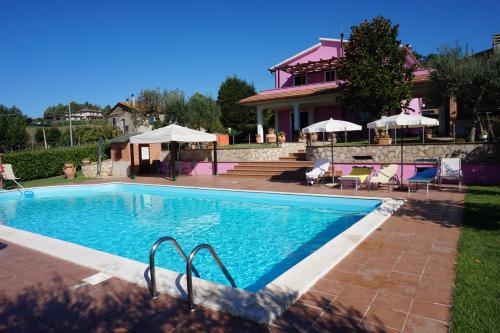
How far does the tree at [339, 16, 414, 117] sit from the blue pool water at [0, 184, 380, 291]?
8.61m

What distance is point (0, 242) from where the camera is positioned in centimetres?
650

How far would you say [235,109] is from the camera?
38.2 metres

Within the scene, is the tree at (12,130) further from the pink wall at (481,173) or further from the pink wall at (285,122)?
the pink wall at (481,173)

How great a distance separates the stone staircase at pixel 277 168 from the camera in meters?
15.3

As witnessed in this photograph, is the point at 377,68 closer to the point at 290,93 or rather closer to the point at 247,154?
the point at 247,154

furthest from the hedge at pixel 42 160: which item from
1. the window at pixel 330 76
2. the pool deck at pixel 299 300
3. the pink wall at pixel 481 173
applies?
the pink wall at pixel 481 173

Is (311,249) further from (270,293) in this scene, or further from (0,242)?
(0,242)

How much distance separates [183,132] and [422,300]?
13599mm

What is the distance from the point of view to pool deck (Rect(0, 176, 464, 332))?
321cm

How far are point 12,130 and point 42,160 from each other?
34082mm

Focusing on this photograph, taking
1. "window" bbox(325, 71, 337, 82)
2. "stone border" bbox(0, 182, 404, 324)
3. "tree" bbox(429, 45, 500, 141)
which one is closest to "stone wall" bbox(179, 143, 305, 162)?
"tree" bbox(429, 45, 500, 141)

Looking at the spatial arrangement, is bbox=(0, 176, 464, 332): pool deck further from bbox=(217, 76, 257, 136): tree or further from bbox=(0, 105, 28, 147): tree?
bbox=(0, 105, 28, 147): tree

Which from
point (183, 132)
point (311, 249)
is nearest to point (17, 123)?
point (183, 132)

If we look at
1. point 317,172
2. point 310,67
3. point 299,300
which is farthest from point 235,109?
point 299,300
